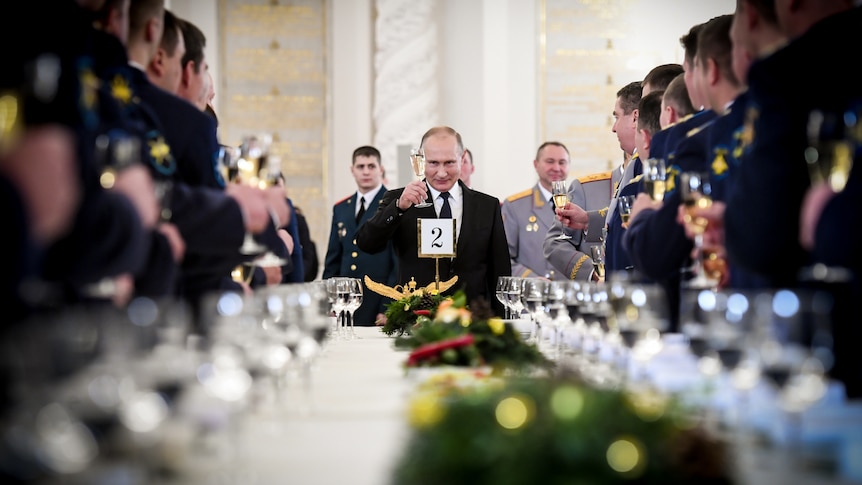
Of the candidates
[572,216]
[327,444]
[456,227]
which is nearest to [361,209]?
[456,227]

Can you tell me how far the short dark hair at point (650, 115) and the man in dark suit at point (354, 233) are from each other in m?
2.69

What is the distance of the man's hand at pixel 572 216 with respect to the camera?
5.83m

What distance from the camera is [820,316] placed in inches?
70.3

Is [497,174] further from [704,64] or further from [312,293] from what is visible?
[312,293]

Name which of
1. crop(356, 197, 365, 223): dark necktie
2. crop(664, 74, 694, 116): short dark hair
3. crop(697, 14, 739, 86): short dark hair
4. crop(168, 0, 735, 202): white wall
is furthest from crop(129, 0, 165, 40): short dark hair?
crop(168, 0, 735, 202): white wall

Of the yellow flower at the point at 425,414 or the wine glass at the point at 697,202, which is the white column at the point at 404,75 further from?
the yellow flower at the point at 425,414

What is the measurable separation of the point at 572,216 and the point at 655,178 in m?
1.99

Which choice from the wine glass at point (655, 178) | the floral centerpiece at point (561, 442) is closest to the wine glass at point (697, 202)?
the wine glass at point (655, 178)

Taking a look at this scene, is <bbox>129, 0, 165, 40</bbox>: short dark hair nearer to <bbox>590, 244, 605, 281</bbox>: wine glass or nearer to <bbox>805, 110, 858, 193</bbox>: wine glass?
<bbox>805, 110, 858, 193</bbox>: wine glass

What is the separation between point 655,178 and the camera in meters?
3.92

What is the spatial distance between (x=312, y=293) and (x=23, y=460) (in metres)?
1.67

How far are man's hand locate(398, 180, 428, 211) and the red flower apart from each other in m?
2.71

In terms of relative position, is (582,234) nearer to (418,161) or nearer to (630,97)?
(630,97)

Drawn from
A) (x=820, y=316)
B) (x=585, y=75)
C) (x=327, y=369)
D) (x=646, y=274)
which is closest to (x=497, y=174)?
(x=585, y=75)
